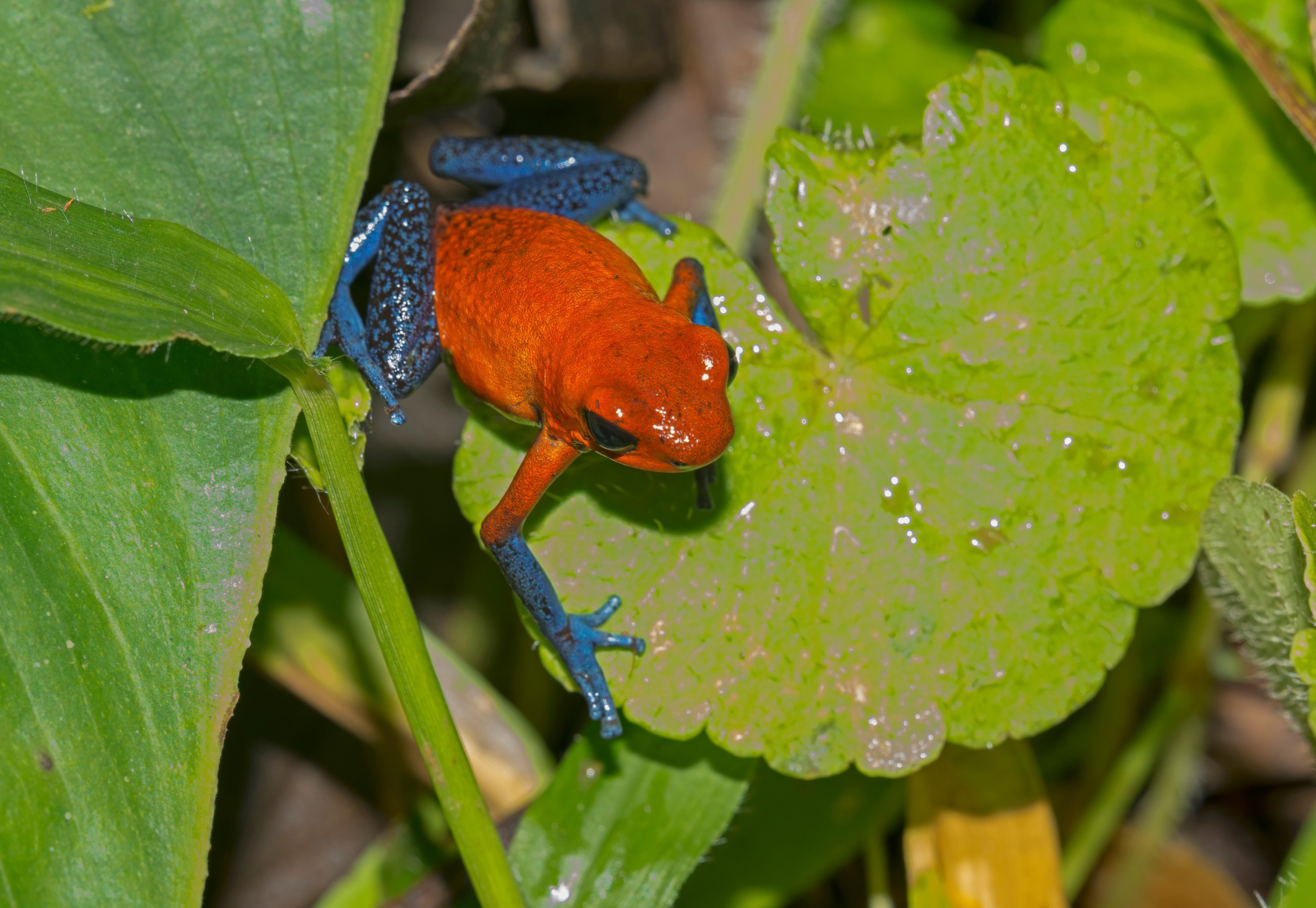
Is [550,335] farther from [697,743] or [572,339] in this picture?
[697,743]

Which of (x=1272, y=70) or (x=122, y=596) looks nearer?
(x=122, y=596)

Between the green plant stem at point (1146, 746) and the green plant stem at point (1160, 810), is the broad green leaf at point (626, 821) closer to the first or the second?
the green plant stem at point (1146, 746)

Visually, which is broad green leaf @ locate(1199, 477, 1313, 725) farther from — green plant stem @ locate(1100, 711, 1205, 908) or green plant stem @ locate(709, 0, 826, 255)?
green plant stem @ locate(709, 0, 826, 255)

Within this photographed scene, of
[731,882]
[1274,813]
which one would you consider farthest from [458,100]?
[1274,813]

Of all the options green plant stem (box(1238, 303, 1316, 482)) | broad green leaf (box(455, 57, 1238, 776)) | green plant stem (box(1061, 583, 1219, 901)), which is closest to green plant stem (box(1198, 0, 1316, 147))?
broad green leaf (box(455, 57, 1238, 776))

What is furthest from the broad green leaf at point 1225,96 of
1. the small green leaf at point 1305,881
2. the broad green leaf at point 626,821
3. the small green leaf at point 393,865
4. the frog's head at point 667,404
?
the small green leaf at point 393,865

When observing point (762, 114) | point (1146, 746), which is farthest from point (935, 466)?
point (762, 114)
